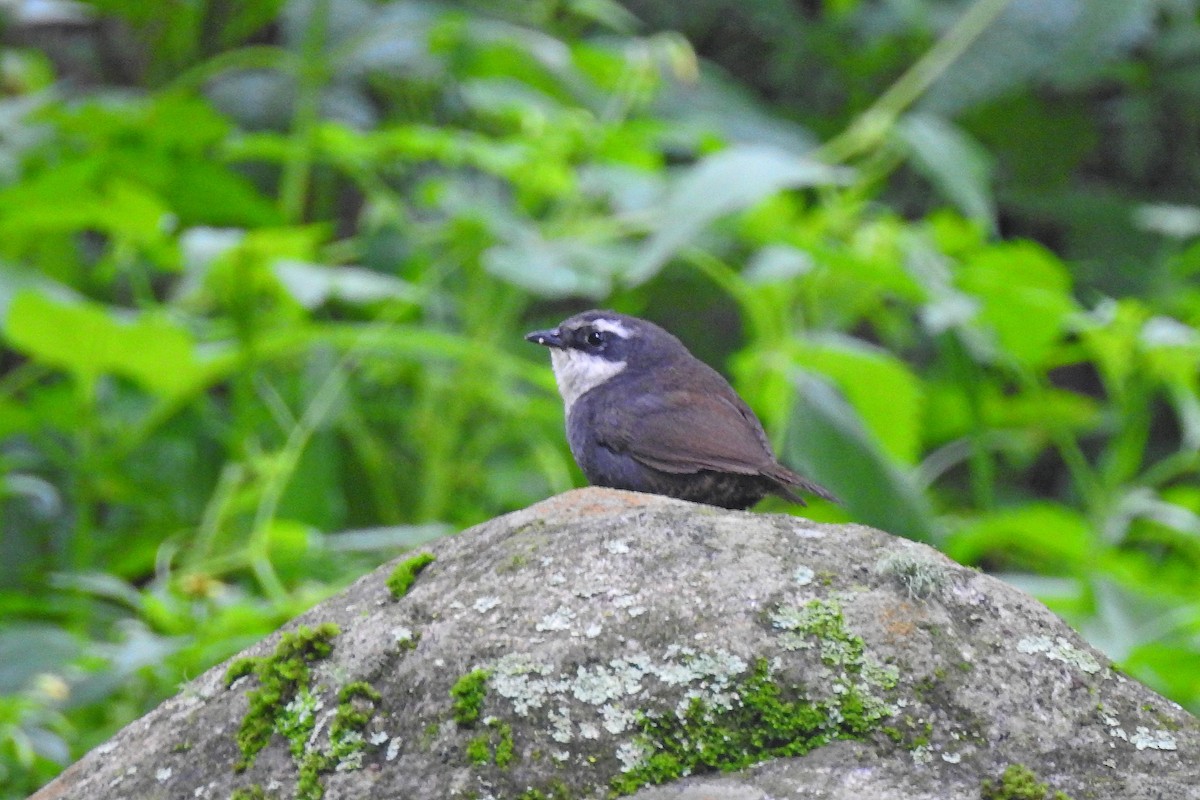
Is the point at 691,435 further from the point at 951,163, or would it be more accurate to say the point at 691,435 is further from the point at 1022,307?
the point at 951,163

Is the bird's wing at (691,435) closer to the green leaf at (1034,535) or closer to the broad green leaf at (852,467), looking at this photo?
the broad green leaf at (852,467)

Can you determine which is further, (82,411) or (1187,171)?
(1187,171)

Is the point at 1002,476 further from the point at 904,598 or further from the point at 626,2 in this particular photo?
the point at 904,598

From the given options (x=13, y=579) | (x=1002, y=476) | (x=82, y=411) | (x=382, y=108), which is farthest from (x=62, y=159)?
(x=1002, y=476)

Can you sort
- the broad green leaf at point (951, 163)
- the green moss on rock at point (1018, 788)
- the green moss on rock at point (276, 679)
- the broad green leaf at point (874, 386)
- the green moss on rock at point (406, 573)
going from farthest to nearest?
1. the broad green leaf at point (951, 163)
2. the broad green leaf at point (874, 386)
3. the green moss on rock at point (406, 573)
4. the green moss on rock at point (276, 679)
5. the green moss on rock at point (1018, 788)

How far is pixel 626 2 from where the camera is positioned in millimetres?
7629

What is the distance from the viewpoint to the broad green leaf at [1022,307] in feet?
14.4

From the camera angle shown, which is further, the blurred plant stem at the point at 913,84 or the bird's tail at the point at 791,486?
the blurred plant stem at the point at 913,84

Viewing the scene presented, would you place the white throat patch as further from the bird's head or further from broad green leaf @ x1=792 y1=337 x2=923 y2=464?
broad green leaf @ x1=792 y1=337 x2=923 y2=464

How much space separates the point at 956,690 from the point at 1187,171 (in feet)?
20.2

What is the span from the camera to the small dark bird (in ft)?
10.8

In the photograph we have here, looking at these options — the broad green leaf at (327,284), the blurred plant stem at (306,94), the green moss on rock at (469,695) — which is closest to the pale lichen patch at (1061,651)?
the green moss on rock at (469,695)

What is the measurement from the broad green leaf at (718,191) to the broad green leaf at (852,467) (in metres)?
0.58

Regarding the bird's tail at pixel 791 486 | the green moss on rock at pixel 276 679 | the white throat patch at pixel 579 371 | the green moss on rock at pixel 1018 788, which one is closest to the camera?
the green moss on rock at pixel 1018 788
